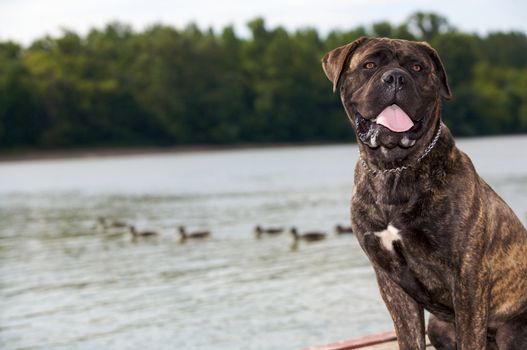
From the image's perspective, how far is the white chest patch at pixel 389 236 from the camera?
459 centimetres

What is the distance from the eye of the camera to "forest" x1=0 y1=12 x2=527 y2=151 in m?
98.2

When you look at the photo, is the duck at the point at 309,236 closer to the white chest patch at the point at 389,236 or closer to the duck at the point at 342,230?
the duck at the point at 342,230

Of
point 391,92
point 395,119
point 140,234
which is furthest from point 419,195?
point 140,234

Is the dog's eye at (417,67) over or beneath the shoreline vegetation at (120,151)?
over

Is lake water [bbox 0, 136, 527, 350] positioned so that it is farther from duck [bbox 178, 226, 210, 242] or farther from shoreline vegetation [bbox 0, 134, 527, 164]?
shoreline vegetation [bbox 0, 134, 527, 164]

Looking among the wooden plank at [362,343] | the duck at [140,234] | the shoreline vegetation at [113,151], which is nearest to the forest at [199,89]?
the shoreline vegetation at [113,151]

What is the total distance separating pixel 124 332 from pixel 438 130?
977cm

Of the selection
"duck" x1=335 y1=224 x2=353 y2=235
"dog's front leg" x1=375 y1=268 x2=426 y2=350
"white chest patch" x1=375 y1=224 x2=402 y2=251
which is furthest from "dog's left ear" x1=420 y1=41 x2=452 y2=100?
"duck" x1=335 y1=224 x2=353 y2=235

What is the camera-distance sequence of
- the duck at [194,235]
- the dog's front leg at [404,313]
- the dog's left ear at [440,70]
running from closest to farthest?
the dog's left ear at [440,70] → the dog's front leg at [404,313] → the duck at [194,235]

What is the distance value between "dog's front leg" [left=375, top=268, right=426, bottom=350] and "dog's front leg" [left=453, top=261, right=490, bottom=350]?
39 cm

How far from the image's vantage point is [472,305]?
4586 mm

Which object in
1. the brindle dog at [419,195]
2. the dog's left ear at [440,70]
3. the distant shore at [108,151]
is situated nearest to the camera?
the brindle dog at [419,195]

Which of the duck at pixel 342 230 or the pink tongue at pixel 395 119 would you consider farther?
the duck at pixel 342 230

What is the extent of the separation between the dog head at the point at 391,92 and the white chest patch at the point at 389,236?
1.24 ft
